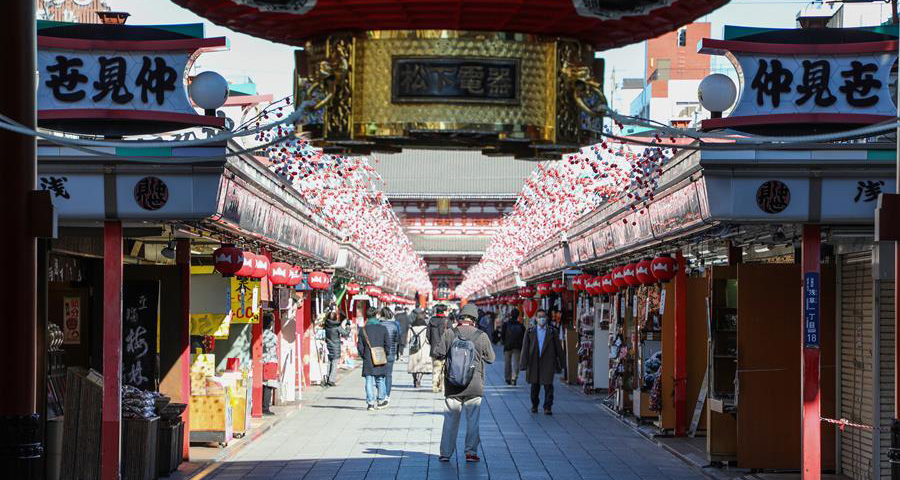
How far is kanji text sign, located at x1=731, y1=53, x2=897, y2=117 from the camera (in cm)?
1152

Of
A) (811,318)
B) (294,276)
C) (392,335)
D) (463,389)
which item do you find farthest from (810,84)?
(392,335)

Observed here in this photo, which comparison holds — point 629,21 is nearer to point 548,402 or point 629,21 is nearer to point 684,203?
point 684,203

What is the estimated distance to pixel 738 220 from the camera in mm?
12086

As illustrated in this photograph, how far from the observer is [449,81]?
5160 mm

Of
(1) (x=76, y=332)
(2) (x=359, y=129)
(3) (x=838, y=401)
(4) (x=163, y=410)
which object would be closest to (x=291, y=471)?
(4) (x=163, y=410)

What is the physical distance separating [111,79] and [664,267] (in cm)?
867

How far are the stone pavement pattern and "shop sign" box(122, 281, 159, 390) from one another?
1.44 metres

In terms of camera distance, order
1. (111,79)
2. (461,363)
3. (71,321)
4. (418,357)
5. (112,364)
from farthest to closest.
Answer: (418,357), (71,321), (461,363), (112,364), (111,79)

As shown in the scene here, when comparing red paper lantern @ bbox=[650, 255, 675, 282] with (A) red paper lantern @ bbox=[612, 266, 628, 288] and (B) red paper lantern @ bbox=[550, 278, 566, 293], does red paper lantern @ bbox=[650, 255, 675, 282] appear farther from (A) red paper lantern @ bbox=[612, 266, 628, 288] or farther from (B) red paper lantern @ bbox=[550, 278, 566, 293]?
(B) red paper lantern @ bbox=[550, 278, 566, 293]

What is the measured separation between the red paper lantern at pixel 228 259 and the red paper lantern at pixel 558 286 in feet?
53.0

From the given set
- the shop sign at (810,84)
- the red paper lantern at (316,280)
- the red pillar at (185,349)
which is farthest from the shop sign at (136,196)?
the red paper lantern at (316,280)

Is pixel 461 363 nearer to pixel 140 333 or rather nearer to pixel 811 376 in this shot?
pixel 140 333

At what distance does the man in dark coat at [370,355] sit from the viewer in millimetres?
22266

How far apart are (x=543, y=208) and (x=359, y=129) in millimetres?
24137
